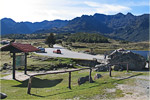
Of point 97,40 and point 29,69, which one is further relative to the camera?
point 97,40

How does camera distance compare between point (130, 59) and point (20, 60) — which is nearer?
point (20, 60)

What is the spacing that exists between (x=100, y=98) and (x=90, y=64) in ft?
100

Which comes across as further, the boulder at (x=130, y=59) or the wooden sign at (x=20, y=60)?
the boulder at (x=130, y=59)

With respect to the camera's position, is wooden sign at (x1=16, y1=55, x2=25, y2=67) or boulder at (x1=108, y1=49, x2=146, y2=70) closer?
wooden sign at (x1=16, y1=55, x2=25, y2=67)

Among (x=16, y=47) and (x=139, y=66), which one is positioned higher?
(x=16, y=47)

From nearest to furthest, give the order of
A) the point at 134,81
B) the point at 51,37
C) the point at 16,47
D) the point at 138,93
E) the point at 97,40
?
1. the point at 138,93
2. the point at 134,81
3. the point at 16,47
4. the point at 51,37
5. the point at 97,40

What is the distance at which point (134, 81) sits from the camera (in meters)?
17.1

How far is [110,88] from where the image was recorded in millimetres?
14711

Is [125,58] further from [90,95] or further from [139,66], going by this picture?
[90,95]

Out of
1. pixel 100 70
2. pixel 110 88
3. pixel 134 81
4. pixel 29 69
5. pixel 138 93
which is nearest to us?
pixel 138 93

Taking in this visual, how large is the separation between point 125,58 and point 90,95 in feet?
54.2

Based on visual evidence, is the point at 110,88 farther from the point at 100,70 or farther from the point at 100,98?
the point at 100,70

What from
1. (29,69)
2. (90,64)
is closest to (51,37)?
(90,64)

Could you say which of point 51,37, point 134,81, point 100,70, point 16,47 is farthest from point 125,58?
point 51,37
